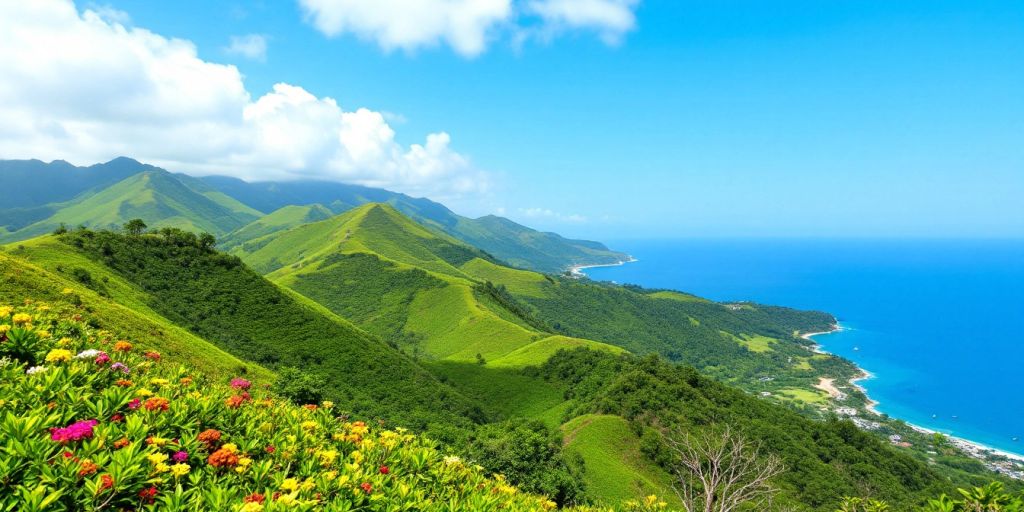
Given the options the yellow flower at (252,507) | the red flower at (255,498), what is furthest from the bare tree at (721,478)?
the yellow flower at (252,507)

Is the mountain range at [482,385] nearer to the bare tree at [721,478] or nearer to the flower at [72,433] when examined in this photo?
the bare tree at [721,478]

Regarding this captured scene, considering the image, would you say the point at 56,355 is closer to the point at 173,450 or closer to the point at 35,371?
the point at 35,371

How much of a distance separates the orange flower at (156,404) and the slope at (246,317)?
172 feet

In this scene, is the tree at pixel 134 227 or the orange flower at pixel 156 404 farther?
the tree at pixel 134 227

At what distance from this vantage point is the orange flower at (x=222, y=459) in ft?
22.4

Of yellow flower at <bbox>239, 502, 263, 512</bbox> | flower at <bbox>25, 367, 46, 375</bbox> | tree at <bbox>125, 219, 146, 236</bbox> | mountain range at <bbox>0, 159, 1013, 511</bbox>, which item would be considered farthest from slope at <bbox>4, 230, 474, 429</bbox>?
yellow flower at <bbox>239, 502, 263, 512</bbox>

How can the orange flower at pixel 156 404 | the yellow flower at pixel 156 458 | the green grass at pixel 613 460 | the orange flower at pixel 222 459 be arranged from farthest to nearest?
the green grass at pixel 613 460
the orange flower at pixel 156 404
the orange flower at pixel 222 459
the yellow flower at pixel 156 458

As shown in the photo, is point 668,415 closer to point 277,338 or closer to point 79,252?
point 277,338

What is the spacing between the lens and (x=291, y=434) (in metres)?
9.16

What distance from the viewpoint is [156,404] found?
24.3 feet

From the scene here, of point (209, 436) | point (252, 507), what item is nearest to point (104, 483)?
point (252, 507)

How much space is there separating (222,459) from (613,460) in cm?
5270

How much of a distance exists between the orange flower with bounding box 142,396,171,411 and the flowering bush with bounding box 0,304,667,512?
19 millimetres

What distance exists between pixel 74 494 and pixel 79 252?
282 ft
